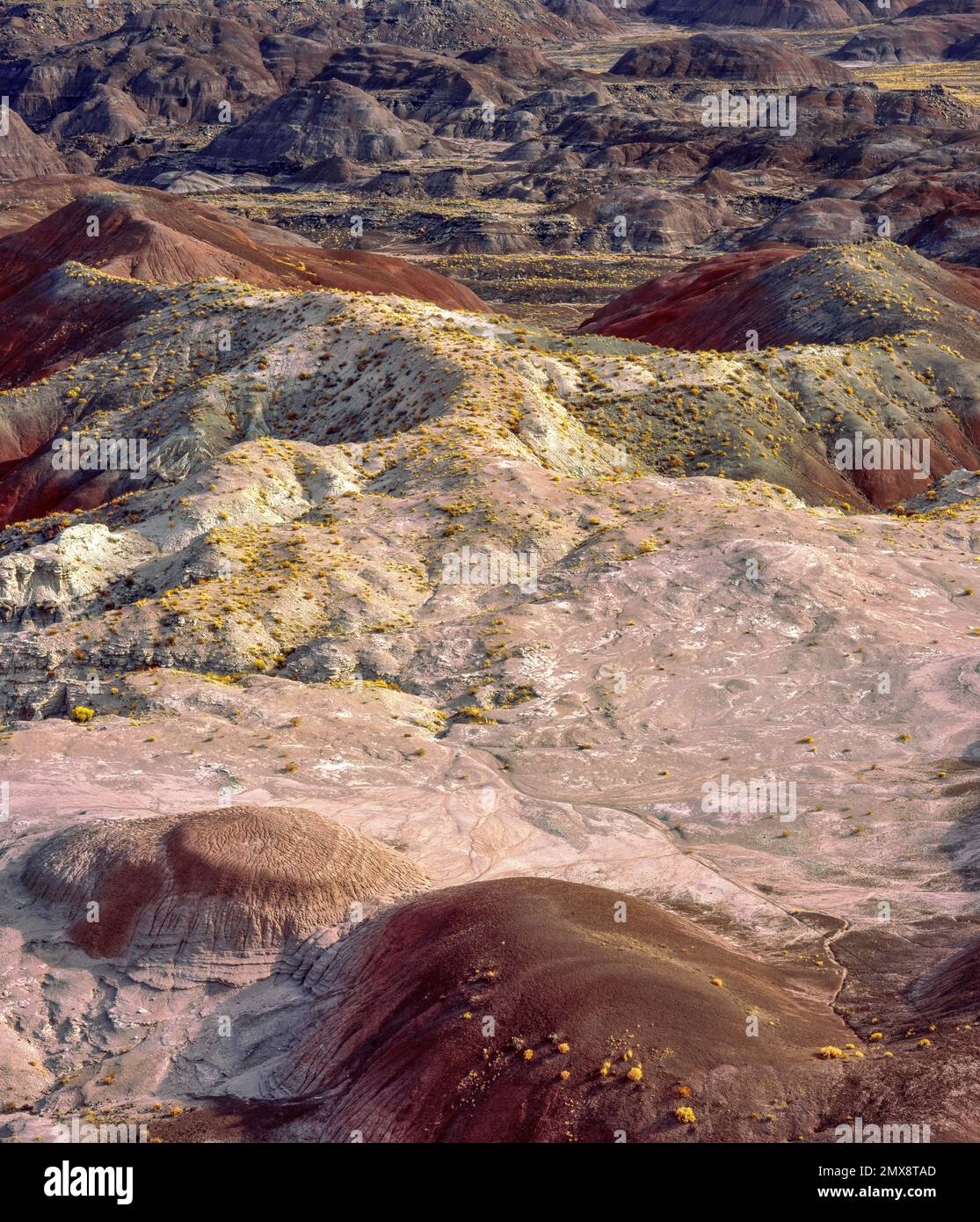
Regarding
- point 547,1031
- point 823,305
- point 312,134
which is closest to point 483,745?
point 547,1031

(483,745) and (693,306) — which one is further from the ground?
(483,745)

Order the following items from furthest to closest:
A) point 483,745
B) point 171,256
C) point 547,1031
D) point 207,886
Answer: point 171,256 → point 483,745 → point 207,886 → point 547,1031

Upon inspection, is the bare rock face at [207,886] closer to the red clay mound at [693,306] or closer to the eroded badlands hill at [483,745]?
the eroded badlands hill at [483,745]

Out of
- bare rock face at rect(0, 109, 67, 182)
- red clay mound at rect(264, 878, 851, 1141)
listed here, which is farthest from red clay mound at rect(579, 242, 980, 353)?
bare rock face at rect(0, 109, 67, 182)

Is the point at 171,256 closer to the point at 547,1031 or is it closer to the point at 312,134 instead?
the point at 547,1031

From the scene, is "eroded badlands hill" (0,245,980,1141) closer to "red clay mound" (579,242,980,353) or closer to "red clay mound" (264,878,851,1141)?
"red clay mound" (264,878,851,1141)

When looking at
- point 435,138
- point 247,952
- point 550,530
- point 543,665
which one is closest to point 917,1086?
point 247,952
